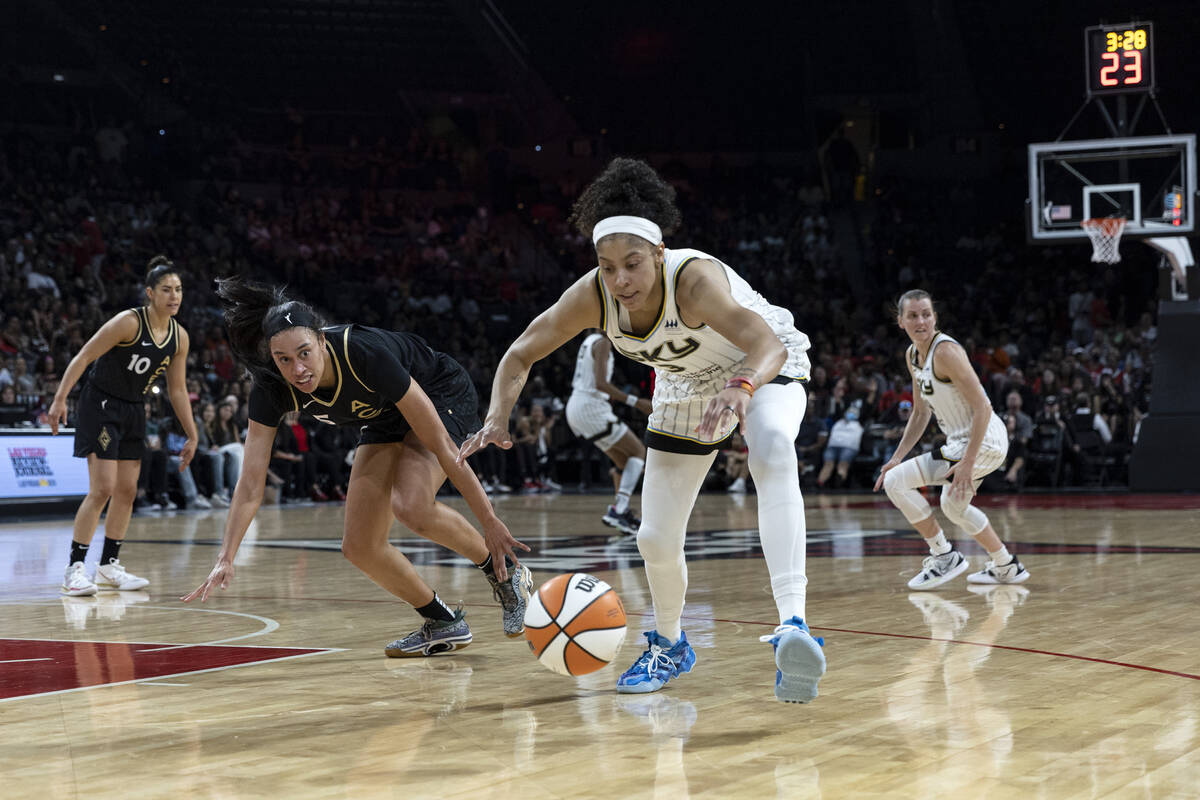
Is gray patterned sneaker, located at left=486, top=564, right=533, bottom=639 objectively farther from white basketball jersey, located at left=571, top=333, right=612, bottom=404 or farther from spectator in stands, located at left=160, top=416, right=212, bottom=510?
spectator in stands, located at left=160, top=416, right=212, bottom=510

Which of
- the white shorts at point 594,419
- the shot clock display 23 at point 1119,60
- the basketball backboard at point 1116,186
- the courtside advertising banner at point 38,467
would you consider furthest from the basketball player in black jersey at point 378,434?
the shot clock display 23 at point 1119,60

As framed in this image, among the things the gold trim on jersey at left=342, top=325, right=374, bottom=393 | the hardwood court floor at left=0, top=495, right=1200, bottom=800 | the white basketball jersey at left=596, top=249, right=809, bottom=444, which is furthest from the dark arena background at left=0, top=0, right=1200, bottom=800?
the gold trim on jersey at left=342, top=325, right=374, bottom=393

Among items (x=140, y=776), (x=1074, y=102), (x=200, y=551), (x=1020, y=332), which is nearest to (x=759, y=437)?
(x=140, y=776)

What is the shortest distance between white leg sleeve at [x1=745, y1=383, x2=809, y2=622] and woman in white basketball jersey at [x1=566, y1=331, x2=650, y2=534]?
6816 mm

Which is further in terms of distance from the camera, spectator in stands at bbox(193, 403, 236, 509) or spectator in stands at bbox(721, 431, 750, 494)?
spectator in stands at bbox(721, 431, 750, 494)

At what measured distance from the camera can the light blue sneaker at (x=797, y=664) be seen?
3.85m

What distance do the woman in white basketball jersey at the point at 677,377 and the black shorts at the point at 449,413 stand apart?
1017mm

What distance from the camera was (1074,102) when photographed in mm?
26719

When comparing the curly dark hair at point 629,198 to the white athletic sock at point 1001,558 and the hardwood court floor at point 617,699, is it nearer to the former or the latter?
the hardwood court floor at point 617,699

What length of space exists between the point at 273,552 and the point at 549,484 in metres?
10.3

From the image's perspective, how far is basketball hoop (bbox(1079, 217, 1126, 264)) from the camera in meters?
16.1

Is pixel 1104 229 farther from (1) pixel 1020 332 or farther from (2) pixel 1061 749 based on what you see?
(2) pixel 1061 749

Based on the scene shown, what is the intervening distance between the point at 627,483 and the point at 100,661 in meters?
6.70

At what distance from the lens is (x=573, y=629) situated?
4.27 meters
